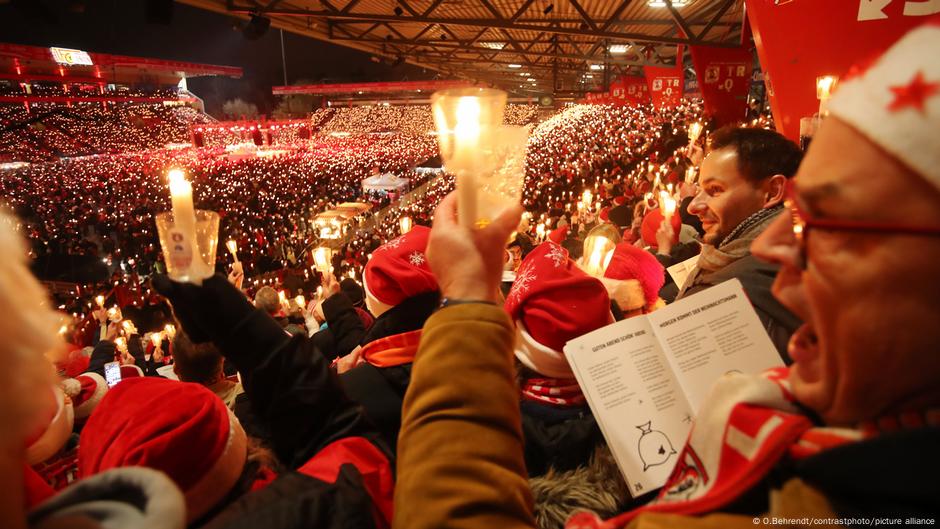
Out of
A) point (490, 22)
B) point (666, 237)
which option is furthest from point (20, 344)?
point (490, 22)

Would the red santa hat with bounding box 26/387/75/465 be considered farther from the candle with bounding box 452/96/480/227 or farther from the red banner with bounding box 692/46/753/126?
the red banner with bounding box 692/46/753/126

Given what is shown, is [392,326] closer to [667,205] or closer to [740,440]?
[740,440]

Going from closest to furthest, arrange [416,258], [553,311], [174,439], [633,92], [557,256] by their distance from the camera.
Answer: [174,439] → [553,311] → [557,256] → [416,258] → [633,92]

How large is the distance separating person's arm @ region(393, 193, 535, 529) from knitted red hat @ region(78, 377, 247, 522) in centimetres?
72

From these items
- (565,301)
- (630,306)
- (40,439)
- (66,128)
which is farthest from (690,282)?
(66,128)

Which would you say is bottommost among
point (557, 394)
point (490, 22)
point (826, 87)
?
point (557, 394)

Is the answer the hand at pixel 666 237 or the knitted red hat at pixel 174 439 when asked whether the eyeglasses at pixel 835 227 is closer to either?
the knitted red hat at pixel 174 439

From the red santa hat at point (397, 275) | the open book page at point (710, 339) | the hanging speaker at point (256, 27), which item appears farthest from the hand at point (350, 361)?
the hanging speaker at point (256, 27)

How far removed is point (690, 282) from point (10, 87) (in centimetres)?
4519

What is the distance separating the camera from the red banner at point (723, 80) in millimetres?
7305

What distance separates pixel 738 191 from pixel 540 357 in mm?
1613

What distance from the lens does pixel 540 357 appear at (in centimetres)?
184

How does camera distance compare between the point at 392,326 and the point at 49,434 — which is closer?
the point at 49,434

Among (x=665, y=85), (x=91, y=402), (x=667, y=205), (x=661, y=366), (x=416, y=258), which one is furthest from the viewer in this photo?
(x=665, y=85)
